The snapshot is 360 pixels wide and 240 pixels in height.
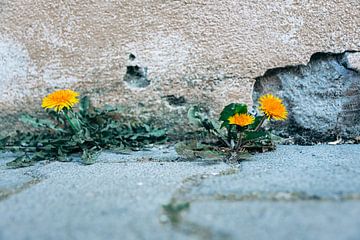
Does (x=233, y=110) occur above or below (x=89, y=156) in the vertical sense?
above

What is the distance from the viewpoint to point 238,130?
152 cm

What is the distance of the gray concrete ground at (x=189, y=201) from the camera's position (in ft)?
2.44

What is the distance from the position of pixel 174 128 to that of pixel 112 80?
396mm

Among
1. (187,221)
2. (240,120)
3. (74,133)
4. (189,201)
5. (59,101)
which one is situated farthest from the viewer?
(74,133)

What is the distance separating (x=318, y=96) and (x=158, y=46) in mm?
827

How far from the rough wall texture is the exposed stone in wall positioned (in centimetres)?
6

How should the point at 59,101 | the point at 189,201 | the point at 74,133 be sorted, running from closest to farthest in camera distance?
the point at 189,201 → the point at 59,101 → the point at 74,133

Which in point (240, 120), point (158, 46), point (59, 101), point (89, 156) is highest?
point (158, 46)

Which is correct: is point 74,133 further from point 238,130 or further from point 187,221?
point 187,221

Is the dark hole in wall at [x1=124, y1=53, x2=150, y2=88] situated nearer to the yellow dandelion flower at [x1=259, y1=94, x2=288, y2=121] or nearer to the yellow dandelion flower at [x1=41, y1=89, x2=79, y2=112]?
the yellow dandelion flower at [x1=41, y1=89, x2=79, y2=112]

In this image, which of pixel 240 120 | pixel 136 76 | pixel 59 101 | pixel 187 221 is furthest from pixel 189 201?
pixel 136 76

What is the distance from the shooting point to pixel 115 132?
5.87 ft

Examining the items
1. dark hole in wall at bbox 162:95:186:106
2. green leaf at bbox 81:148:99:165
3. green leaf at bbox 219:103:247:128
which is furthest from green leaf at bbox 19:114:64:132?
green leaf at bbox 219:103:247:128

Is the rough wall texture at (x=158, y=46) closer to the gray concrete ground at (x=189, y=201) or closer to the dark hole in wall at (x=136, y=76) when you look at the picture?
the dark hole in wall at (x=136, y=76)
